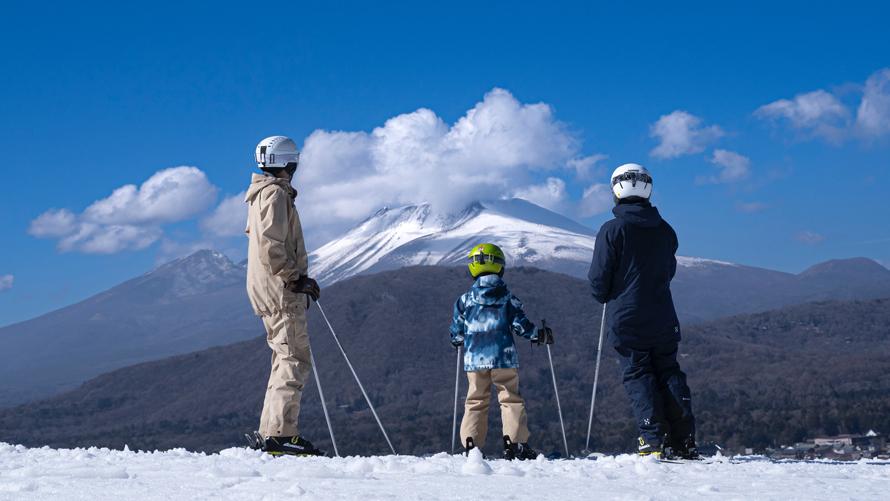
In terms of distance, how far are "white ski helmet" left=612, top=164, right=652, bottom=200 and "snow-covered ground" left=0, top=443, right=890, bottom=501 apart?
2.47m

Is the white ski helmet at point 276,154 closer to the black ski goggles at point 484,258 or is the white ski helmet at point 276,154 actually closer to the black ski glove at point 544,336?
the black ski goggles at point 484,258

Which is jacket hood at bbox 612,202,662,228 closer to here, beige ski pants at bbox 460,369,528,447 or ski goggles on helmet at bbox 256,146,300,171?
beige ski pants at bbox 460,369,528,447

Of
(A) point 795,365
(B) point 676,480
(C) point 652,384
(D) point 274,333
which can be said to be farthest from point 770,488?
→ (A) point 795,365

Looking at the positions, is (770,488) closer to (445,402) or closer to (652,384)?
(652,384)

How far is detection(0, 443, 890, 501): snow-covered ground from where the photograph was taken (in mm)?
5973

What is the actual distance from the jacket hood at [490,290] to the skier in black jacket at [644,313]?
3.52 feet

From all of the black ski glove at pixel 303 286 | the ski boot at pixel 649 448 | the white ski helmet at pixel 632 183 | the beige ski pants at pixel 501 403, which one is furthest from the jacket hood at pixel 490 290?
the ski boot at pixel 649 448

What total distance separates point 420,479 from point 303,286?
343 centimetres

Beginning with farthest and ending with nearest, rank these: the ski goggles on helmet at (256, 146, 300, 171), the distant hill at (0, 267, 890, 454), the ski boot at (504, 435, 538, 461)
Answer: the distant hill at (0, 267, 890, 454) < the ski goggles on helmet at (256, 146, 300, 171) < the ski boot at (504, 435, 538, 461)

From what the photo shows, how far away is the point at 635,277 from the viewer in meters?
9.43

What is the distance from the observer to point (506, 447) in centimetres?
995

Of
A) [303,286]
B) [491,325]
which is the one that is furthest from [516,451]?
[303,286]

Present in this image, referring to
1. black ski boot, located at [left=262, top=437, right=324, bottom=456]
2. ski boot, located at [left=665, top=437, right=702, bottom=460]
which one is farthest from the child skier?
black ski boot, located at [left=262, top=437, right=324, bottom=456]

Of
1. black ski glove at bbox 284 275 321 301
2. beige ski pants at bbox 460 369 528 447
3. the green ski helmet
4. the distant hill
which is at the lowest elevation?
the distant hill
